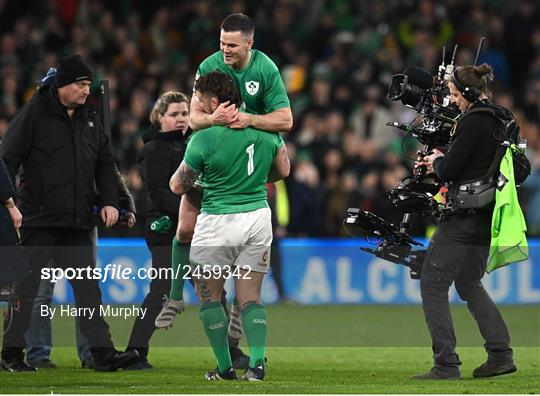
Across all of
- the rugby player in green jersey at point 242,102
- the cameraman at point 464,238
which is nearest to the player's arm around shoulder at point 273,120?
the rugby player in green jersey at point 242,102

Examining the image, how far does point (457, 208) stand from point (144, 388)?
2.50m

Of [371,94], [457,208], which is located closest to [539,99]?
[371,94]

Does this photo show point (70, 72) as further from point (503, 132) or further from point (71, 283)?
point (503, 132)

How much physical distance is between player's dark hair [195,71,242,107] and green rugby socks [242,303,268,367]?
1.36 m

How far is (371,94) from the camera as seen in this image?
19.6 meters

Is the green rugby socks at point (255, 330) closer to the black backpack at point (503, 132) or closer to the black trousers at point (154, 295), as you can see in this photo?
the black trousers at point (154, 295)

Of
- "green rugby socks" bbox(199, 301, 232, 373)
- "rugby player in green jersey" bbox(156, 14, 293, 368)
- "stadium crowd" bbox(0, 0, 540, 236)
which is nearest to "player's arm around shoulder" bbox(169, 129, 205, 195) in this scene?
"rugby player in green jersey" bbox(156, 14, 293, 368)

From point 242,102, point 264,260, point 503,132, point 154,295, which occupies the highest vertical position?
point 242,102

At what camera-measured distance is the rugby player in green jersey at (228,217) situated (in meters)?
9.34

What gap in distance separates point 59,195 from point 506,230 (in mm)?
3195

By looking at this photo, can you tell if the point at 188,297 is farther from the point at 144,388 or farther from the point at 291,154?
the point at 144,388

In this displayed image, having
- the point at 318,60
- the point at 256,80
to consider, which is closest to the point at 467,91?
the point at 256,80

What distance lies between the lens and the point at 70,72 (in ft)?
33.9

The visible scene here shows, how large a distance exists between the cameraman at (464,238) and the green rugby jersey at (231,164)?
132 cm
